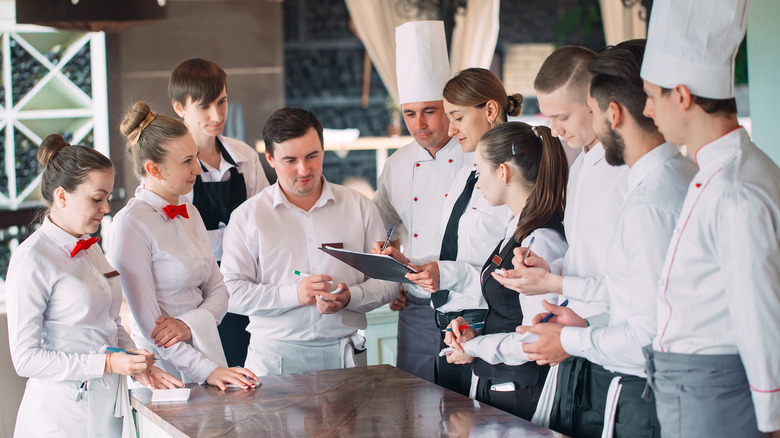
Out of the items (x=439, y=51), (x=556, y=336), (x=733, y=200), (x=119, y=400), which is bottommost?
(x=119, y=400)

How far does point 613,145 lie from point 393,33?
13.9ft

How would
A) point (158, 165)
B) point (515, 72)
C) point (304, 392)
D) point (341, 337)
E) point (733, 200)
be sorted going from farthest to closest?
1. point (515, 72)
2. point (341, 337)
3. point (158, 165)
4. point (304, 392)
5. point (733, 200)

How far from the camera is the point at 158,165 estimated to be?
2377 millimetres

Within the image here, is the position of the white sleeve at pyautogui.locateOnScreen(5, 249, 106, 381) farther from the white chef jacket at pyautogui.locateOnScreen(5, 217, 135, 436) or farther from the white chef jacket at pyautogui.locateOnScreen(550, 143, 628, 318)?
the white chef jacket at pyautogui.locateOnScreen(550, 143, 628, 318)

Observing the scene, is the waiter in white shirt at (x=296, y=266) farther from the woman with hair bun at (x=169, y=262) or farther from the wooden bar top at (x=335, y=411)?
the wooden bar top at (x=335, y=411)

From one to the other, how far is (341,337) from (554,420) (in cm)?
90

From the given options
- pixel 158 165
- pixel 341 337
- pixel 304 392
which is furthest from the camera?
pixel 341 337

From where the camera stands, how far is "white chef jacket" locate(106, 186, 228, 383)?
87.9 inches

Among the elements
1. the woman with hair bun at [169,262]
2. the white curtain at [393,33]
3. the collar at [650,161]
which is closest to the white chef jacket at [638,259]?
the collar at [650,161]

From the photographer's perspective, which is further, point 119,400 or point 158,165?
point 158,165

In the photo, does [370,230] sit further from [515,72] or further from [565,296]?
[515,72]

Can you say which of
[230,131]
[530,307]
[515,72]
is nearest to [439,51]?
[530,307]

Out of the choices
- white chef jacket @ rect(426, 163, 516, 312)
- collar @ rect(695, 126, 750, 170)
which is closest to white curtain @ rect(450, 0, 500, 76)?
white chef jacket @ rect(426, 163, 516, 312)

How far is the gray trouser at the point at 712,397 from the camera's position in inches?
58.2
